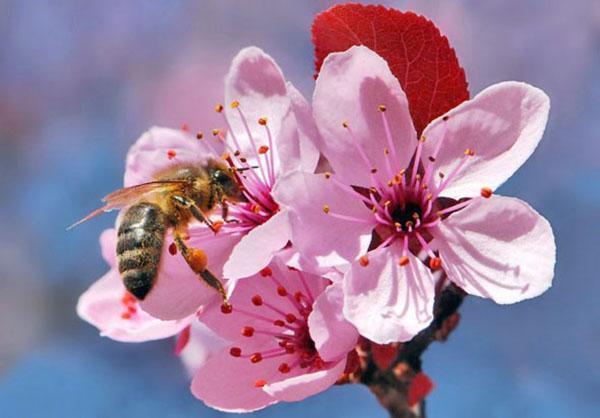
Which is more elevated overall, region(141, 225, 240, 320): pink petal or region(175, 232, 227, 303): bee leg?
region(175, 232, 227, 303): bee leg

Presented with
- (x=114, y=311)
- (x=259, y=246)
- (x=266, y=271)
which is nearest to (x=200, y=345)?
(x=114, y=311)

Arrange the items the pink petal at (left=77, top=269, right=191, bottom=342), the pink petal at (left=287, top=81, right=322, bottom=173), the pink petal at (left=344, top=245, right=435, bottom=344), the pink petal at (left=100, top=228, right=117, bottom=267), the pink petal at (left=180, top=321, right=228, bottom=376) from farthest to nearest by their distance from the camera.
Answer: the pink petal at (left=180, top=321, right=228, bottom=376)
the pink petal at (left=100, top=228, right=117, bottom=267)
the pink petal at (left=77, top=269, right=191, bottom=342)
the pink petal at (left=287, top=81, right=322, bottom=173)
the pink petal at (left=344, top=245, right=435, bottom=344)

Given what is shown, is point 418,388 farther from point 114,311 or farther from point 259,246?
point 114,311

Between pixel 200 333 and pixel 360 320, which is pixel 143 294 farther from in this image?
pixel 200 333

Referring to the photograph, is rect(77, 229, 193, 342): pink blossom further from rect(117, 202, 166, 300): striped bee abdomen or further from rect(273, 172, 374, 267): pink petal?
rect(273, 172, 374, 267): pink petal

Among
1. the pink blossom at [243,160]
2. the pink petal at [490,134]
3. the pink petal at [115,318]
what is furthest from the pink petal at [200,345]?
the pink petal at [490,134]

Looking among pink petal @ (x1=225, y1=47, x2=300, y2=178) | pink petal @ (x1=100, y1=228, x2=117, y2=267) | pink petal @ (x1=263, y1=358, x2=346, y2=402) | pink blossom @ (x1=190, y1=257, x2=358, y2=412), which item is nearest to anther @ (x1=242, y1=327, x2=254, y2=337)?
pink blossom @ (x1=190, y1=257, x2=358, y2=412)

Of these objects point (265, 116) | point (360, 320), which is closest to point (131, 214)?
point (265, 116)
